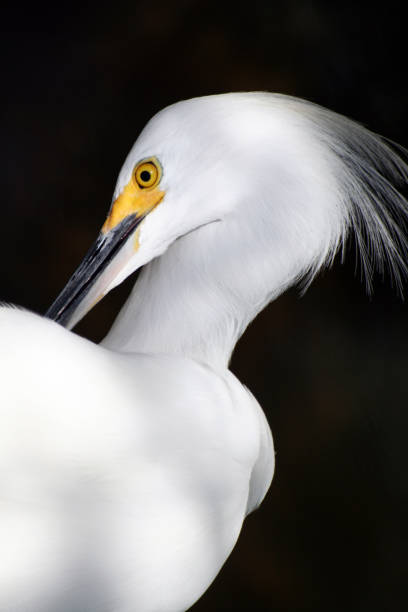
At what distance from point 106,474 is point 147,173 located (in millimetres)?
349

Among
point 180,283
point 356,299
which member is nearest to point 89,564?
point 180,283

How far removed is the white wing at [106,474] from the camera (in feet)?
2.50

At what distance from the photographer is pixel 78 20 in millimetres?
1713

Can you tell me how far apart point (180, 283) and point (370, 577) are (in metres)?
0.86

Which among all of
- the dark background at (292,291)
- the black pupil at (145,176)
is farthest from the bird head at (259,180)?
the dark background at (292,291)

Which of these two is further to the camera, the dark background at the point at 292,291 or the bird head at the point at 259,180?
the dark background at the point at 292,291

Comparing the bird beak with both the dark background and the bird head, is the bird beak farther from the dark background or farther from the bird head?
the dark background

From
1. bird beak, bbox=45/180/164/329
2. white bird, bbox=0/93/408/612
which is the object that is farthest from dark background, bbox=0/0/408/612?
bird beak, bbox=45/180/164/329

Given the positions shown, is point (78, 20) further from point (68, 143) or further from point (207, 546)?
point (207, 546)

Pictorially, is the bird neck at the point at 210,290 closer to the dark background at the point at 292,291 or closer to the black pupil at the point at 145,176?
the black pupil at the point at 145,176

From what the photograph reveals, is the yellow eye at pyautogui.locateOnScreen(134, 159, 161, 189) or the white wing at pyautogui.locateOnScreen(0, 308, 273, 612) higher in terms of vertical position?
the yellow eye at pyautogui.locateOnScreen(134, 159, 161, 189)

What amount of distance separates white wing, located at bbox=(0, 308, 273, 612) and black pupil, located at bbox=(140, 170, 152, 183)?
0.20 meters

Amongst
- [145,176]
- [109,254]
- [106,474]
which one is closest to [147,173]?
[145,176]

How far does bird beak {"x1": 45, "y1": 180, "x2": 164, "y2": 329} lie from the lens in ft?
3.26
